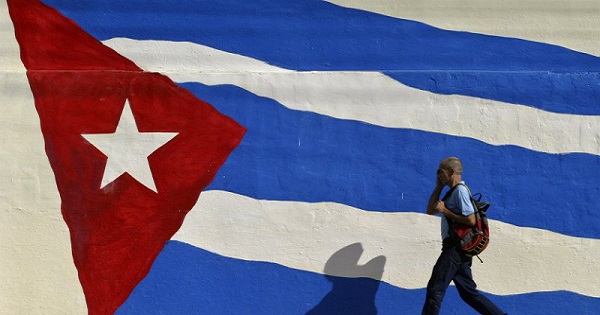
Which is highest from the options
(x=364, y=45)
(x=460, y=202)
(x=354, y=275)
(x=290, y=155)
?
(x=364, y=45)

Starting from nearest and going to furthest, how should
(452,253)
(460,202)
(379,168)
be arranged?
(460,202), (452,253), (379,168)

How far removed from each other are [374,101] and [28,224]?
2816 millimetres

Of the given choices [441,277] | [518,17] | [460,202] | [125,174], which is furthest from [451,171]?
[125,174]

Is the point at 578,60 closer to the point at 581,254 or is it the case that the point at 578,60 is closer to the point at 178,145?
the point at 581,254

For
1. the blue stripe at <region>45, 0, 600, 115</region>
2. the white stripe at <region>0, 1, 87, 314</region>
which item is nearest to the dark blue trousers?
the blue stripe at <region>45, 0, 600, 115</region>

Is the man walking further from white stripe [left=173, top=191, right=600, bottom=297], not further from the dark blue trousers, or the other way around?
white stripe [left=173, top=191, right=600, bottom=297]

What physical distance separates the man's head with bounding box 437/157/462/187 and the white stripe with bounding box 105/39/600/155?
60 centimetres

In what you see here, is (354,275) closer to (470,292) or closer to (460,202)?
(470,292)

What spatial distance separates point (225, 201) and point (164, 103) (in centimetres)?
89

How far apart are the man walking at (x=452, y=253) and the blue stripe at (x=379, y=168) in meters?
0.53

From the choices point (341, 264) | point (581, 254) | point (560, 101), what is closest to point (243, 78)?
point (341, 264)

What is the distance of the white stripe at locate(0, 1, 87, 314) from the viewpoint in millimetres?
5973

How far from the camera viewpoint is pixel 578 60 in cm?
591

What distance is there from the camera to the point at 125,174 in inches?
236
